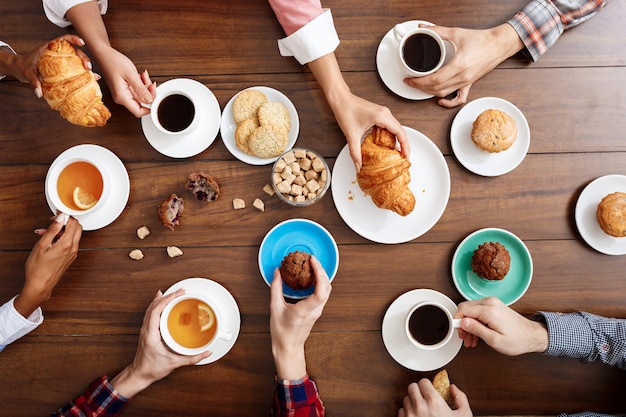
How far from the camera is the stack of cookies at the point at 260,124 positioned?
139 centimetres

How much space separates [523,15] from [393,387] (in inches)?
51.0

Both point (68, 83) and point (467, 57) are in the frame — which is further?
point (467, 57)

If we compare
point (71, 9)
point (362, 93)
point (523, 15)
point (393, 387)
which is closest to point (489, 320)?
point (393, 387)

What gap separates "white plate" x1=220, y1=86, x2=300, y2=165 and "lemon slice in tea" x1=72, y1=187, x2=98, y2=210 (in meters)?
0.47

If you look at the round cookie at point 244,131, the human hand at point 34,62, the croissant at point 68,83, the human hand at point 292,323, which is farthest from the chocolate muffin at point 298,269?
the human hand at point 34,62

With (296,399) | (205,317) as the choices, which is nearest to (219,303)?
(205,317)

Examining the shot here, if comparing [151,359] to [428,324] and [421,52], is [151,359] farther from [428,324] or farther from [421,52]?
[421,52]

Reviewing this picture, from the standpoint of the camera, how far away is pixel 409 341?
1.44 meters

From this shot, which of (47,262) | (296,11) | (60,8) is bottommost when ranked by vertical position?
(47,262)

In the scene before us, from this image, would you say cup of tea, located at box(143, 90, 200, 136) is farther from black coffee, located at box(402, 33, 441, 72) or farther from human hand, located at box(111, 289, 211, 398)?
black coffee, located at box(402, 33, 441, 72)

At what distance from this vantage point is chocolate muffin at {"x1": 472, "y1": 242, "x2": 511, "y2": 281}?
1371 mm

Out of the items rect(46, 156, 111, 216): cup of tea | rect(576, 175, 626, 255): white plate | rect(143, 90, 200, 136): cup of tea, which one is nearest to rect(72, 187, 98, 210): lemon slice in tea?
rect(46, 156, 111, 216): cup of tea

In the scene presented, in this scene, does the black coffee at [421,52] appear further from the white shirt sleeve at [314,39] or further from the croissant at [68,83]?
the croissant at [68,83]

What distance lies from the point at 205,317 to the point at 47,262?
533 mm
